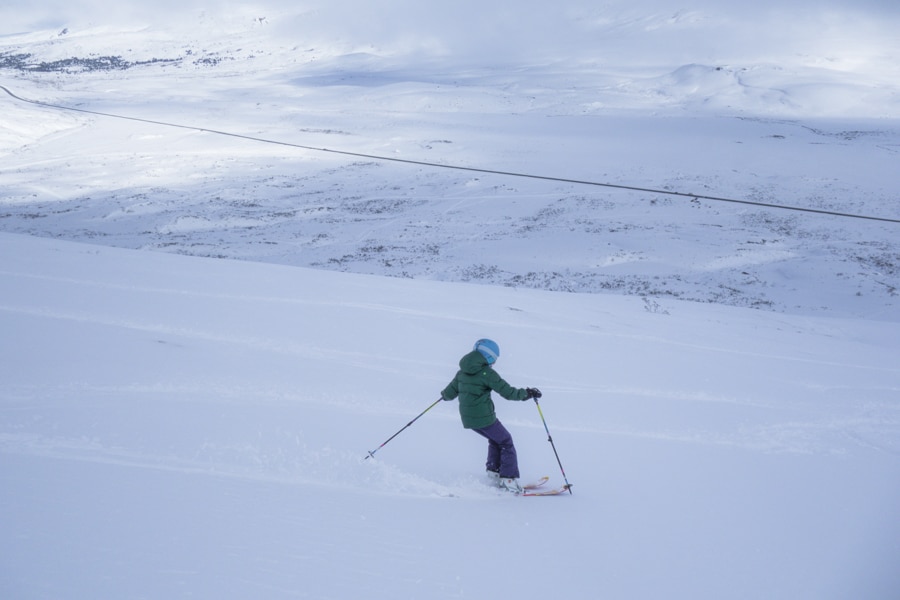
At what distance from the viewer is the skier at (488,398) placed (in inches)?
195

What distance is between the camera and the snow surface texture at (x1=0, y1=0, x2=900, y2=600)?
3982 millimetres

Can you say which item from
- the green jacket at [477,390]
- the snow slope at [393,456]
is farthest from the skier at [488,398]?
the snow slope at [393,456]

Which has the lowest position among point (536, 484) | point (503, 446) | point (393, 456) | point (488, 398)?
point (536, 484)

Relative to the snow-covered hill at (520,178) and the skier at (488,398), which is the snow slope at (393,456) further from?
the snow-covered hill at (520,178)

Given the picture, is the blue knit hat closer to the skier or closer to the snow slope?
the skier

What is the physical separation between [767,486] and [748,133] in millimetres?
36942

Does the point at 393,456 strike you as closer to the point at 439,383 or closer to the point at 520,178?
the point at 439,383

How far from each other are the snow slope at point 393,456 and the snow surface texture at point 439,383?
3cm

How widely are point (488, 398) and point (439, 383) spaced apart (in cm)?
246

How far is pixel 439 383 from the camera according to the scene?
24.6 feet

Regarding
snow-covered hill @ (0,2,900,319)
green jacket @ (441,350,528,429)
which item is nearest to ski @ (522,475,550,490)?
green jacket @ (441,350,528,429)

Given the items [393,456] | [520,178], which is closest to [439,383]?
[393,456]

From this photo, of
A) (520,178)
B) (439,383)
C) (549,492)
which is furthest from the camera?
(520,178)

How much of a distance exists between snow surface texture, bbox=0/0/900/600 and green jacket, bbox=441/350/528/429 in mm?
630
